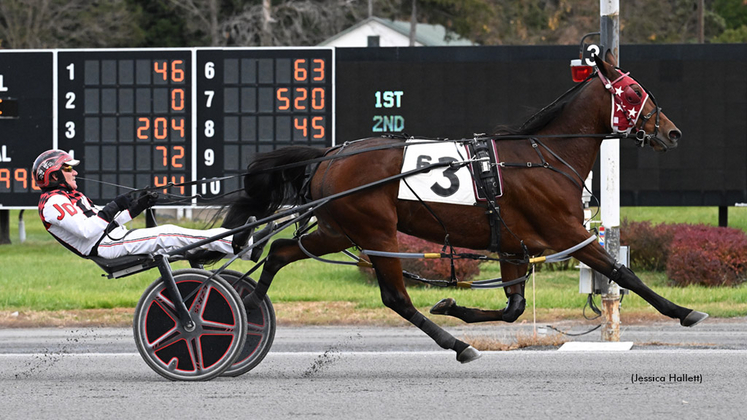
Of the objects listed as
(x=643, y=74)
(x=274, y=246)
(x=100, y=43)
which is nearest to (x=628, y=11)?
(x=100, y=43)

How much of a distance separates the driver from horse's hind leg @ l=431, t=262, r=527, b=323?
167 cm

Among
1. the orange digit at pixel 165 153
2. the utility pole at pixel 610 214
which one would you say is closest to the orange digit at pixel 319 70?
the orange digit at pixel 165 153

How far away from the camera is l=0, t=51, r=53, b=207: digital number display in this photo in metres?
16.8

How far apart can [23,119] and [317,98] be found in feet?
14.8

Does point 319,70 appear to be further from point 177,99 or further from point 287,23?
point 287,23

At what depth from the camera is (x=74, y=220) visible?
7.01m

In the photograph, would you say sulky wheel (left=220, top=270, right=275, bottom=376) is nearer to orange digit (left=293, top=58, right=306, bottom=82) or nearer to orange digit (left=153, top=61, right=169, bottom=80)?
orange digit (left=293, top=58, right=306, bottom=82)

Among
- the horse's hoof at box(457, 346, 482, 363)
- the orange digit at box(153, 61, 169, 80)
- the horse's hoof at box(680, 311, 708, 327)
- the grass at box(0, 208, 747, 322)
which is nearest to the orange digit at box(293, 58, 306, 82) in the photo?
the orange digit at box(153, 61, 169, 80)

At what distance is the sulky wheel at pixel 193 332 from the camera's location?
704cm

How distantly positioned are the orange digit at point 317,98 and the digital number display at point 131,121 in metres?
1.82

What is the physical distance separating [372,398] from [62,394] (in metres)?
1.85

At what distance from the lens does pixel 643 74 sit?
16.3 meters

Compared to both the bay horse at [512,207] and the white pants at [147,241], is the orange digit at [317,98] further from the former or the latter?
the white pants at [147,241]

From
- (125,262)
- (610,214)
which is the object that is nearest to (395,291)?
(125,262)
